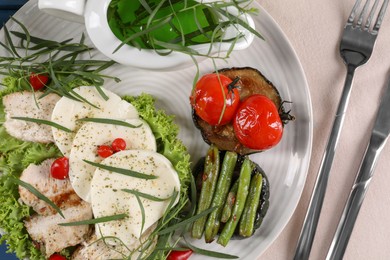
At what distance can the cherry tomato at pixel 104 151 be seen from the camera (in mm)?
1761

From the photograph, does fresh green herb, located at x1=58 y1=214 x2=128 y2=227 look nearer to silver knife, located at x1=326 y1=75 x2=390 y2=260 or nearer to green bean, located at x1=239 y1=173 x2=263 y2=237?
green bean, located at x1=239 y1=173 x2=263 y2=237

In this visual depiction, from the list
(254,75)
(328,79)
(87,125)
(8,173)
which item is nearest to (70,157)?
(87,125)

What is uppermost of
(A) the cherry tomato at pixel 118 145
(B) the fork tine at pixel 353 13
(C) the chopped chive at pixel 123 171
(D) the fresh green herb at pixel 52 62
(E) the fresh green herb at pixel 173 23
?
(B) the fork tine at pixel 353 13

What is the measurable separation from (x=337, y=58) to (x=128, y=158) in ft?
2.95

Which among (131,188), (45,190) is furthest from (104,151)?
(45,190)

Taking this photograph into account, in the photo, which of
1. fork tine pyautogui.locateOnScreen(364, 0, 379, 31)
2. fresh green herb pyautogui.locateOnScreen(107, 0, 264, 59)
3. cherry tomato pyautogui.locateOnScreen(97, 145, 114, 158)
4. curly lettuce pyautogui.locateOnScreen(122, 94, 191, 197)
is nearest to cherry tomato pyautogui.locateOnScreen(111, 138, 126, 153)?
cherry tomato pyautogui.locateOnScreen(97, 145, 114, 158)

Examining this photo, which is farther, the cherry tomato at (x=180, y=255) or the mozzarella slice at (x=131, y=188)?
the cherry tomato at (x=180, y=255)

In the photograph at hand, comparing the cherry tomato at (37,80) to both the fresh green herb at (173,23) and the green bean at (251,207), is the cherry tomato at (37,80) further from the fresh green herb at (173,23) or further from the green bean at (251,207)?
the green bean at (251,207)

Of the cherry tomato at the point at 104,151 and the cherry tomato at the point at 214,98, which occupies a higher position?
the cherry tomato at the point at 214,98

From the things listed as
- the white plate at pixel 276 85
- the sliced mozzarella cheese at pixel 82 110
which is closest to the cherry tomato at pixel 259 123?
the white plate at pixel 276 85

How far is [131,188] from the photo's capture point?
5.76 ft

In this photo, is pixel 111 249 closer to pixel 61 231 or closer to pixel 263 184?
pixel 61 231

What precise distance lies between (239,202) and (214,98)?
0.40m

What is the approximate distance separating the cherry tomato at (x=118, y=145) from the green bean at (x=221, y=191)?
38 cm
